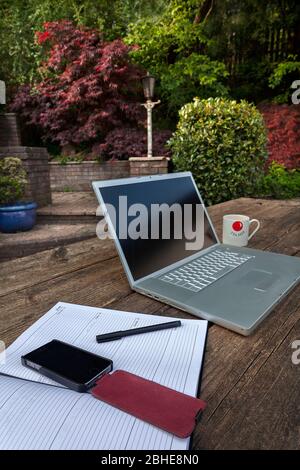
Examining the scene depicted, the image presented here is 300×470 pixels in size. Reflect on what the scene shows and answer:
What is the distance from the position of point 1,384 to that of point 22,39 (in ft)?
24.6

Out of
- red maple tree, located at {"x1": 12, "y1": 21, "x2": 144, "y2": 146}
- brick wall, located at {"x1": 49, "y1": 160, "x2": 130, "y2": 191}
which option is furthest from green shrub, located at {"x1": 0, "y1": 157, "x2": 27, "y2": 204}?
red maple tree, located at {"x1": 12, "y1": 21, "x2": 144, "y2": 146}

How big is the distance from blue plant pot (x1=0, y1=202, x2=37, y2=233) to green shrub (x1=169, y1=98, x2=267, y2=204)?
6.07 ft

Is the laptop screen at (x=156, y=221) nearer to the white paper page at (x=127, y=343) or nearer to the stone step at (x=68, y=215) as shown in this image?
the white paper page at (x=127, y=343)

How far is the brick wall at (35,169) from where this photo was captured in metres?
3.73

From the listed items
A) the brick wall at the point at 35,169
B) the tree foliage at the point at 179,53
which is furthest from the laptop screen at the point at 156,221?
the tree foliage at the point at 179,53

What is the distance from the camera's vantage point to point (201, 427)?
38 centimetres

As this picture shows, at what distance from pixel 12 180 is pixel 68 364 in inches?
128

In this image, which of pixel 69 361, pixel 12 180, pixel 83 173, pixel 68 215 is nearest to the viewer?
pixel 69 361

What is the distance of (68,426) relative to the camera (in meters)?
0.38

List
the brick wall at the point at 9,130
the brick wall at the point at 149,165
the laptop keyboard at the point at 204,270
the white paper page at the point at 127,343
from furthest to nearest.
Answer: the brick wall at the point at 9,130, the brick wall at the point at 149,165, the laptop keyboard at the point at 204,270, the white paper page at the point at 127,343

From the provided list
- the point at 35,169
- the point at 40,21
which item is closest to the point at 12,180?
the point at 35,169

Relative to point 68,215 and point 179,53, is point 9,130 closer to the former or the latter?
point 68,215

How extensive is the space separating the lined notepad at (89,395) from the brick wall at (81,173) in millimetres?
4810
